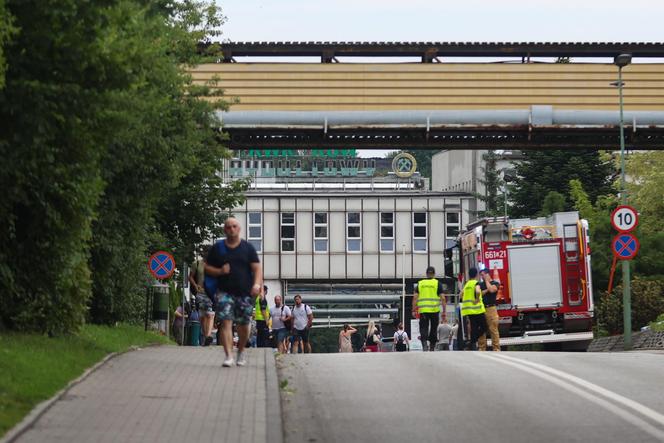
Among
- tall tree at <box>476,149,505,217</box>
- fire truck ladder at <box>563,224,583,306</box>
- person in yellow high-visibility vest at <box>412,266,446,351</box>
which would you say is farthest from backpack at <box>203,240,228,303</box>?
tall tree at <box>476,149,505,217</box>

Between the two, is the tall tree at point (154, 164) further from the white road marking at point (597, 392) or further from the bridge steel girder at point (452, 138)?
the white road marking at point (597, 392)

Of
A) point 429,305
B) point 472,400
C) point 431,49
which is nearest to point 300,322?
point 429,305

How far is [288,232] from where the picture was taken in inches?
3607

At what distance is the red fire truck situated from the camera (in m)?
35.8

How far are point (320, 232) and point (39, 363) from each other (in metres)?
75.2

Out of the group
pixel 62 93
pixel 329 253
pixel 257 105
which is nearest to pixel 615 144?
pixel 257 105

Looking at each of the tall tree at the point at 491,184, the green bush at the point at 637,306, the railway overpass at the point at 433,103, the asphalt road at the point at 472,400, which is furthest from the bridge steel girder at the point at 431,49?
the tall tree at the point at 491,184

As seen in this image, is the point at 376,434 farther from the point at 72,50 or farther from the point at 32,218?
the point at 32,218

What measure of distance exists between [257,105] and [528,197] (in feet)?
→ 115

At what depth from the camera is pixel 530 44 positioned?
43812mm

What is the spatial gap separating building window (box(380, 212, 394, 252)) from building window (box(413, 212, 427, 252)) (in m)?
1.38

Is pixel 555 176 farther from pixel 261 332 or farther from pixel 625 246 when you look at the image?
pixel 261 332

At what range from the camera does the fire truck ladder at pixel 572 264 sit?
3584 centimetres

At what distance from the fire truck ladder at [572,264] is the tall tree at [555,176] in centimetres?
3495
